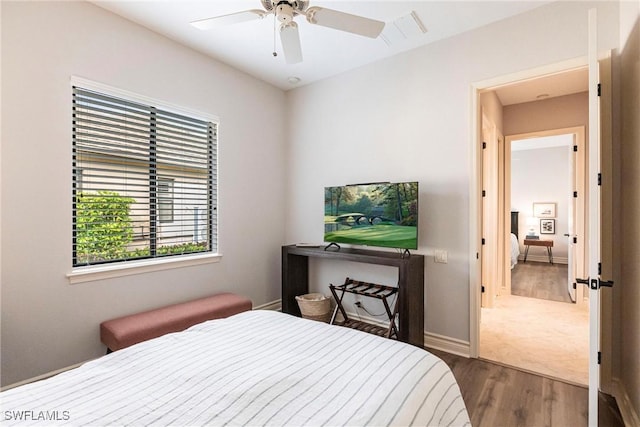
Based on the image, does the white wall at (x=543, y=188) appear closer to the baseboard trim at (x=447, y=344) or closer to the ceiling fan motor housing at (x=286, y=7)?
the baseboard trim at (x=447, y=344)

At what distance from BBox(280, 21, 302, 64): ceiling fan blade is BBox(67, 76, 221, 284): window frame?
139cm

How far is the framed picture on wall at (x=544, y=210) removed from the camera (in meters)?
7.07

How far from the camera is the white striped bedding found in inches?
38.3

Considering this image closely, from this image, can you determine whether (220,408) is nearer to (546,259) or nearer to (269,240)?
(269,240)

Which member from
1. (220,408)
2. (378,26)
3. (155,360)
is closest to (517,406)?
(220,408)

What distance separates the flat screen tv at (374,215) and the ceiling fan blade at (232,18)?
1721 millimetres

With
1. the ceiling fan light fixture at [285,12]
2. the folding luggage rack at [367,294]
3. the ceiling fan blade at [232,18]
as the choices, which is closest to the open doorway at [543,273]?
the folding luggage rack at [367,294]

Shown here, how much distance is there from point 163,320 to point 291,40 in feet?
7.47

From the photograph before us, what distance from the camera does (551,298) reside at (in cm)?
435

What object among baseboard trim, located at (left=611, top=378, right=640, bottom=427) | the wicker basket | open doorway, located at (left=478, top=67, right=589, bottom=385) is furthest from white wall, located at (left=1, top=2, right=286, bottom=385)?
baseboard trim, located at (left=611, top=378, right=640, bottom=427)

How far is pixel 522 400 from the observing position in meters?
2.07

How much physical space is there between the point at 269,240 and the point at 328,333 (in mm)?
2320

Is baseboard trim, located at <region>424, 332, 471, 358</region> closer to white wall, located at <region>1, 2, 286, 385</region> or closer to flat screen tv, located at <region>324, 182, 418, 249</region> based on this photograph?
flat screen tv, located at <region>324, 182, 418, 249</region>

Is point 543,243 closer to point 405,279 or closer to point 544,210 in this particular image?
point 544,210
